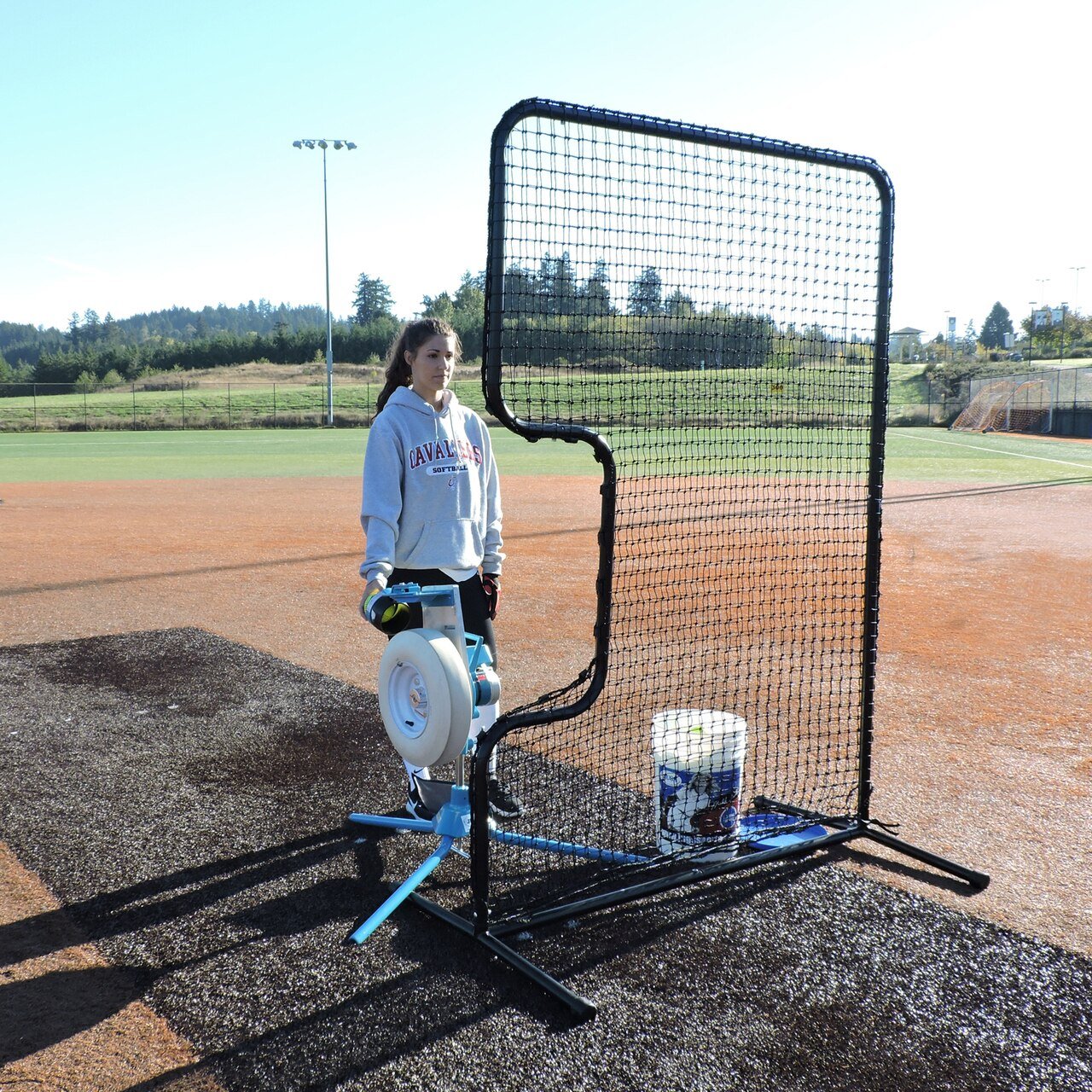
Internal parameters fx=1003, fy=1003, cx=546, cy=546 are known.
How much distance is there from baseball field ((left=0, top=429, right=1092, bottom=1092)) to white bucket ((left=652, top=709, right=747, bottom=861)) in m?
0.23

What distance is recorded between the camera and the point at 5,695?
6.25 m

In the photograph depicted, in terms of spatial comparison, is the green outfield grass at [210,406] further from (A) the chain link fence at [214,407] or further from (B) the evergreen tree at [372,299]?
(B) the evergreen tree at [372,299]

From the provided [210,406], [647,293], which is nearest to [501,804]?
[647,293]

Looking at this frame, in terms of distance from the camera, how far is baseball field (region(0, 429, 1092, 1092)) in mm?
2773

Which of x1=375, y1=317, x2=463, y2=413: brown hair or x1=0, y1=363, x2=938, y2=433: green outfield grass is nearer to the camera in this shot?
x1=375, y1=317, x2=463, y2=413: brown hair

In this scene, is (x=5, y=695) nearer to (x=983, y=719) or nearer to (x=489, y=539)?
(x=489, y=539)

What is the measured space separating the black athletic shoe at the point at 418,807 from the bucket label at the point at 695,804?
0.97 meters

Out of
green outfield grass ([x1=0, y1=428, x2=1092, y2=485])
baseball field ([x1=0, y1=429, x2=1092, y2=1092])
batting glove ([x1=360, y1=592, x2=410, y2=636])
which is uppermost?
batting glove ([x1=360, y1=592, x2=410, y2=636])

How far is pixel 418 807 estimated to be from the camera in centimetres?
428

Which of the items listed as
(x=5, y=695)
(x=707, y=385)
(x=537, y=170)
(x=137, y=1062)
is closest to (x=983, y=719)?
(x=707, y=385)

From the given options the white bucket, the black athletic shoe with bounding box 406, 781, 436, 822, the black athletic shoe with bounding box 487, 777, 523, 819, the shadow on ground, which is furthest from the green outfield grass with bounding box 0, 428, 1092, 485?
the shadow on ground

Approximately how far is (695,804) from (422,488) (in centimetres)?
166

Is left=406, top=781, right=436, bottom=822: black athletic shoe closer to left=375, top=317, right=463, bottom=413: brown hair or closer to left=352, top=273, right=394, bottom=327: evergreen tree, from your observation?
left=375, top=317, right=463, bottom=413: brown hair

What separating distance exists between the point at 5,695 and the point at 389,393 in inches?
148
